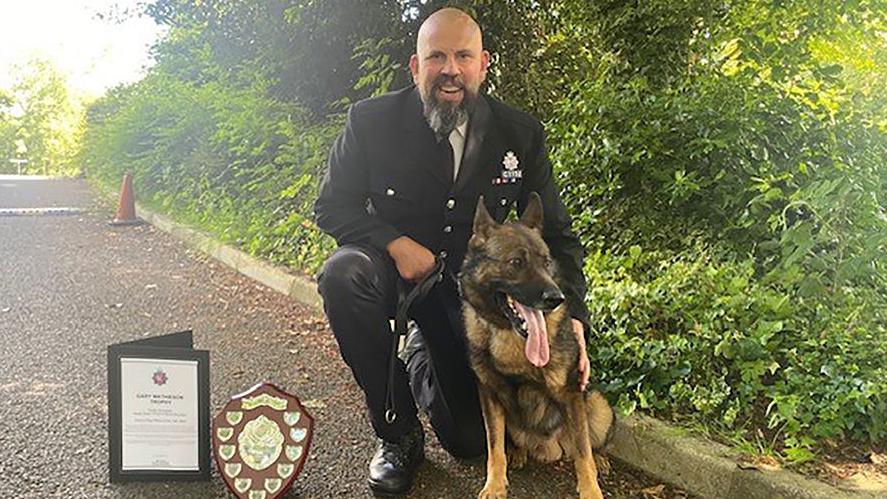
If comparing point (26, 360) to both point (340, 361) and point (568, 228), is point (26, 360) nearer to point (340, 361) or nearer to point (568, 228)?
point (340, 361)

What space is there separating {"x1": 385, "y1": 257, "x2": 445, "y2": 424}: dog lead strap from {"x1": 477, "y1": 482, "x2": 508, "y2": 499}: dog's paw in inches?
18.4

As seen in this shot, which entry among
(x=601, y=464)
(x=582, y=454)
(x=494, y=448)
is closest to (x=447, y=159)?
(x=494, y=448)

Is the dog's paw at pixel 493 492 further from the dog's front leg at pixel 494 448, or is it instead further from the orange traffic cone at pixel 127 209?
the orange traffic cone at pixel 127 209

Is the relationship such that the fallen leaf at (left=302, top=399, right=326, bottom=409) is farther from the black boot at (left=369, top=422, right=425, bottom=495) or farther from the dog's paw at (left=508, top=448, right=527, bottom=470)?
the dog's paw at (left=508, top=448, right=527, bottom=470)

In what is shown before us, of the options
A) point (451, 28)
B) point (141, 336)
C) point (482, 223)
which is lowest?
point (141, 336)

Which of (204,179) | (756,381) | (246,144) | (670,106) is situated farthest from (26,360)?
(204,179)

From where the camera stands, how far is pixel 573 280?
10.3 feet

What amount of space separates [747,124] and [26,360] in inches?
190

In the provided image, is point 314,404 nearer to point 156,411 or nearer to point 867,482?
point 156,411

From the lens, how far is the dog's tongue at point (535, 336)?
2.76 m

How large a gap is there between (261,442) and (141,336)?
2.88 m

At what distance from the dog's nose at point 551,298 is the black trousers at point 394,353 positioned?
0.53 m

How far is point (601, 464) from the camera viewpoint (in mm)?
3207

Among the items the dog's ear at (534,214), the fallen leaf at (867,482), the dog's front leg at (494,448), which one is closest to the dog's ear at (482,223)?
the dog's ear at (534,214)
